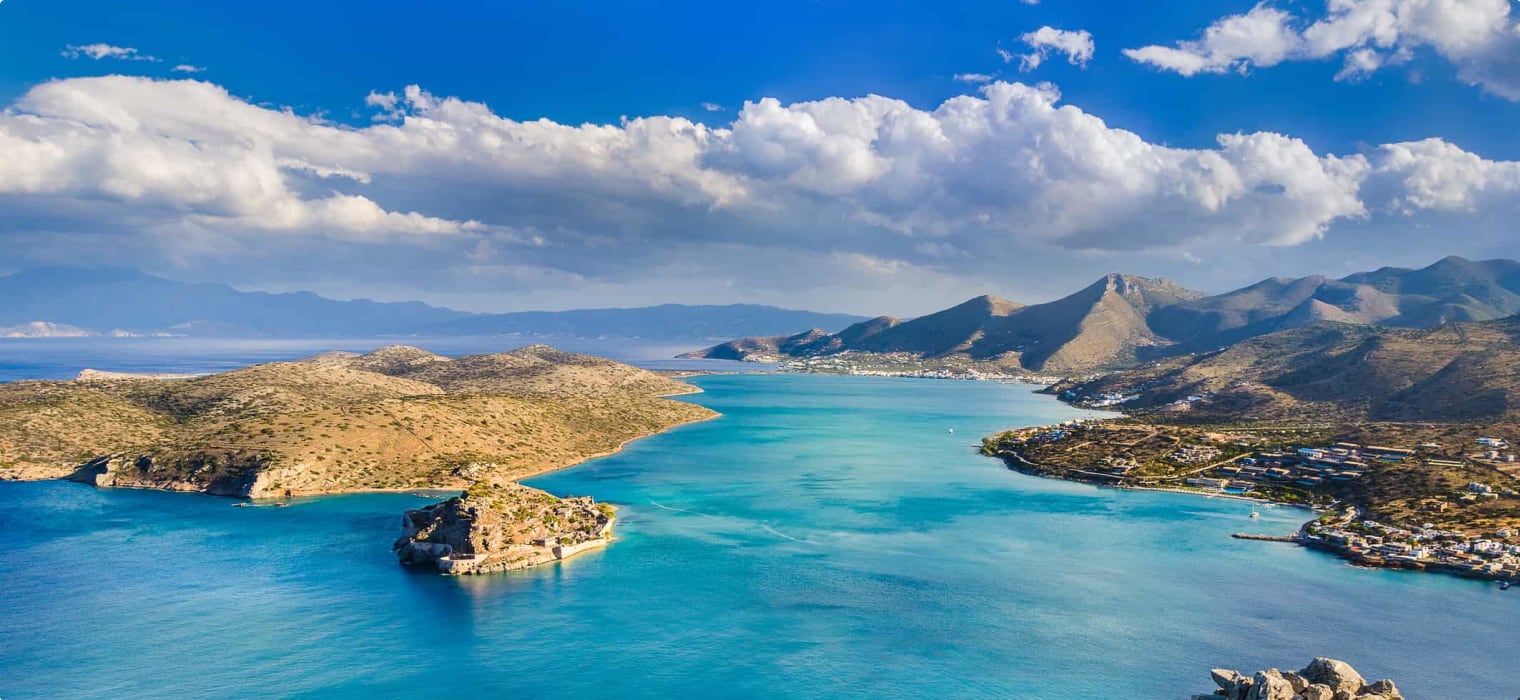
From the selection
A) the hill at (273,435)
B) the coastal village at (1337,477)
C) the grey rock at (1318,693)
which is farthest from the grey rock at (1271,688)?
the hill at (273,435)

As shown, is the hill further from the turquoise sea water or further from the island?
the turquoise sea water

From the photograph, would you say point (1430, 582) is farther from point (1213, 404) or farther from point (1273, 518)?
point (1213, 404)

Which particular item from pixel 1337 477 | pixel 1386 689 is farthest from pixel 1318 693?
pixel 1337 477

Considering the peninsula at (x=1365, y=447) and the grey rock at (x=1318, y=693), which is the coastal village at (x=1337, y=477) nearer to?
the peninsula at (x=1365, y=447)

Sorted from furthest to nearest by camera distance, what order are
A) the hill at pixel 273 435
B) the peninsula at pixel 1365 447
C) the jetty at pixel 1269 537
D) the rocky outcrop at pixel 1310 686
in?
the hill at pixel 273 435, the jetty at pixel 1269 537, the peninsula at pixel 1365 447, the rocky outcrop at pixel 1310 686

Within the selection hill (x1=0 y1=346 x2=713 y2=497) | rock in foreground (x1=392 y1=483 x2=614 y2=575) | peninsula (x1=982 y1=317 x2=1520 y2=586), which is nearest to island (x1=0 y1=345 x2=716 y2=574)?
rock in foreground (x1=392 y1=483 x2=614 y2=575)
